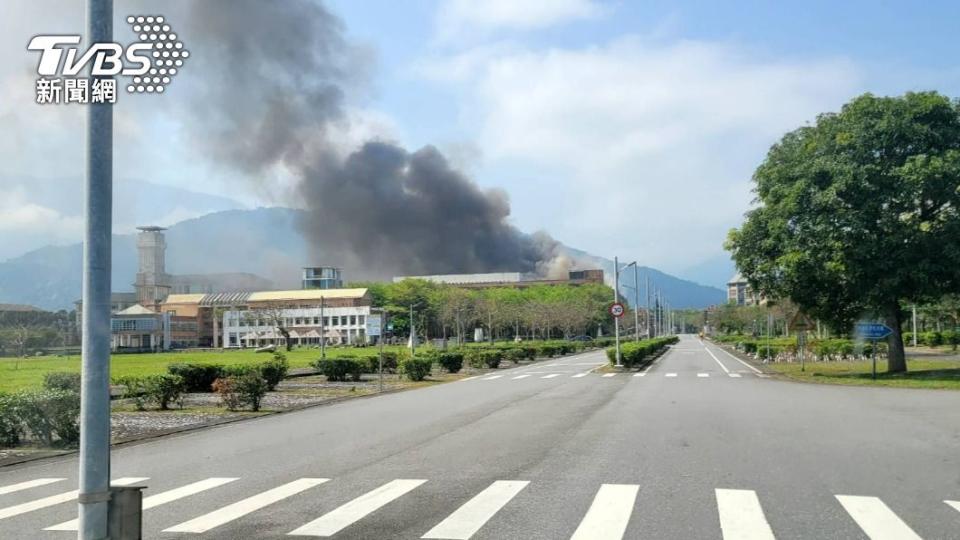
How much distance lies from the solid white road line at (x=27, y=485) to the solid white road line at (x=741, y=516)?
23.7ft

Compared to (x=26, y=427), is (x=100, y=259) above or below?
above

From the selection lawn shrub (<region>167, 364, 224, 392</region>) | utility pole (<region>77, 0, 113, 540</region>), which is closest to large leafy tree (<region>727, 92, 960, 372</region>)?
lawn shrub (<region>167, 364, 224, 392</region>)

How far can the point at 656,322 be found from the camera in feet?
416

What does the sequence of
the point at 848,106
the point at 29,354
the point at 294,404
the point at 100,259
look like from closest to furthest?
the point at 100,259
the point at 294,404
the point at 848,106
the point at 29,354

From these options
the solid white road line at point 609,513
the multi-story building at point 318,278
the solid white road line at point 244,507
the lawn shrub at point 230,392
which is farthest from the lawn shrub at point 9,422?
the multi-story building at point 318,278

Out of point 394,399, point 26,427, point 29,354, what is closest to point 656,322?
point 29,354

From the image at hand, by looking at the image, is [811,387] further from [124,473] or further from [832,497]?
[124,473]

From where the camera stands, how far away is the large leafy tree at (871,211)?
22.9 meters

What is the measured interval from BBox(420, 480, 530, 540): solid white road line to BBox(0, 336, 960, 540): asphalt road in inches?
1.0

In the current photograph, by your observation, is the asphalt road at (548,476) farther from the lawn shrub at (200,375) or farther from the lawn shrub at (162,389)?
the lawn shrub at (200,375)

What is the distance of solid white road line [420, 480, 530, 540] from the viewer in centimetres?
609

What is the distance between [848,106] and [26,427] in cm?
2417

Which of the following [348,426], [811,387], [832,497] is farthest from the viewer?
[811,387]

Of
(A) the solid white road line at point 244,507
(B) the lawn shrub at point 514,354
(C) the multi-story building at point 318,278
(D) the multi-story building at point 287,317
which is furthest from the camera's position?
(C) the multi-story building at point 318,278
